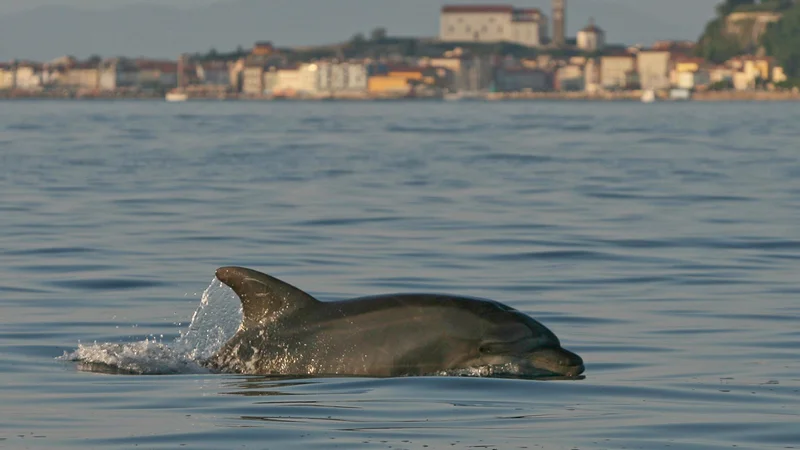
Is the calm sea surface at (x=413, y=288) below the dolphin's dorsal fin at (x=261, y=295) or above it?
below

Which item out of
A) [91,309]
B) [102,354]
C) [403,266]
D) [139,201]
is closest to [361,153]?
[139,201]

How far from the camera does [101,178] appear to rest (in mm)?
36219

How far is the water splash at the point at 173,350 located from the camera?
12.4m

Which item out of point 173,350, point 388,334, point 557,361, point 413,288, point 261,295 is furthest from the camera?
point 413,288

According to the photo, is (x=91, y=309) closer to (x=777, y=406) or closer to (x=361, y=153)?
(x=777, y=406)

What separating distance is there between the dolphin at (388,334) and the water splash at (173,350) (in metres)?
0.96

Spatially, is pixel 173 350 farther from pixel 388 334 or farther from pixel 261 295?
pixel 388 334

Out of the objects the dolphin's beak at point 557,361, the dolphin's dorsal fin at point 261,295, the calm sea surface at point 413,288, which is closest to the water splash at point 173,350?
the calm sea surface at point 413,288

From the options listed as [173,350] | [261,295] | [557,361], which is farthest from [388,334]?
[173,350]

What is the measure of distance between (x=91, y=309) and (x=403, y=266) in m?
4.28

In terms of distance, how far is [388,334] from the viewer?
36.7 ft

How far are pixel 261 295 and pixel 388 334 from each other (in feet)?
2.91

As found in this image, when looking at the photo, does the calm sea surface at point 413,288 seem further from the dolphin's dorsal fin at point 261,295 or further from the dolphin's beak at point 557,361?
the dolphin's dorsal fin at point 261,295

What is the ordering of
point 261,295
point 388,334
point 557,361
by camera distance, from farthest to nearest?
point 557,361 < point 261,295 < point 388,334
